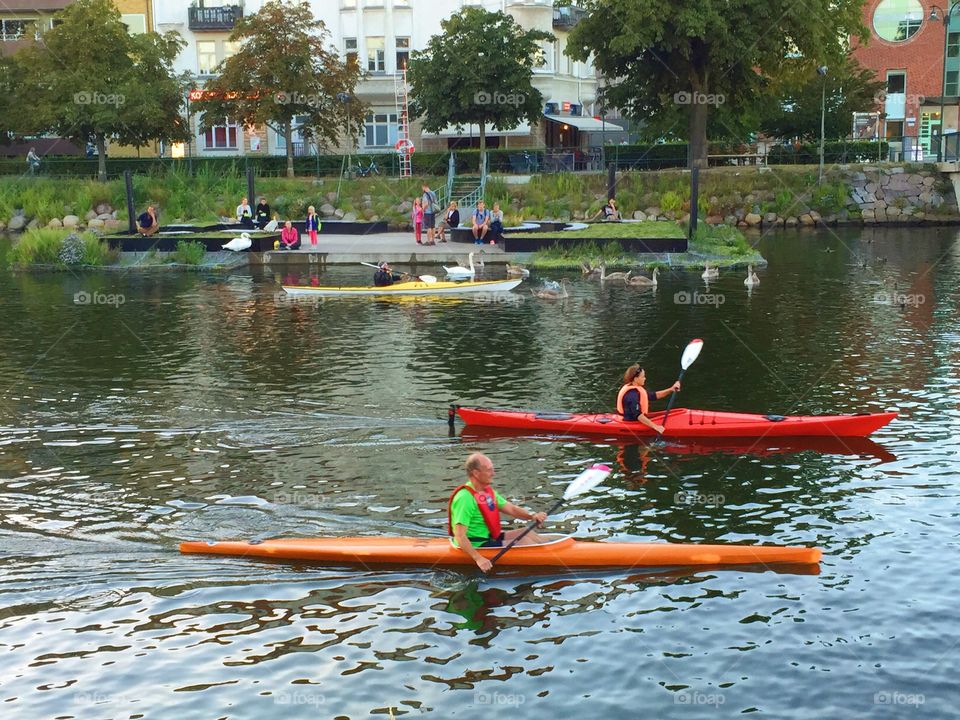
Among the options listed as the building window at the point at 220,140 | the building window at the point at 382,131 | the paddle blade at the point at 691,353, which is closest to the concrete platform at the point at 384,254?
the paddle blade at the point at 691,353

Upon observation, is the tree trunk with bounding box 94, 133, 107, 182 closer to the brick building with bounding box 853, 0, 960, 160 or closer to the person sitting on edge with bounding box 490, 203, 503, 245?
the person sitting on edge with bounding box 490, 203, 503, 245

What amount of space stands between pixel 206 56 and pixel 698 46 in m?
31.0

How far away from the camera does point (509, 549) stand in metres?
12.5

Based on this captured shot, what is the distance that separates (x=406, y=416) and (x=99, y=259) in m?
22.0

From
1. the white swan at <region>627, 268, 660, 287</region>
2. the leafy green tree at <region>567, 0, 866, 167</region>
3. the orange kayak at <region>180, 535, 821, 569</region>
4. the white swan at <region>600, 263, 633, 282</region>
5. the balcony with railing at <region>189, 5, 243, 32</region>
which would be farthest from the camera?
the balcony with railing at <region>189, 5, 243, 32</region>

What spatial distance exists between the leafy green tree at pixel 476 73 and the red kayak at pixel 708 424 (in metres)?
36.6

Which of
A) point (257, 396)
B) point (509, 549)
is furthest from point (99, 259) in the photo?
point (509, 549)

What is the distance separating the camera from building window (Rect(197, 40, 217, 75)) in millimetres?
66500

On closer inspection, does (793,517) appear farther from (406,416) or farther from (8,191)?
(8,191)

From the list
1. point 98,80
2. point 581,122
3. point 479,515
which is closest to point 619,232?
point 479,515

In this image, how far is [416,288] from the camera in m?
30.3

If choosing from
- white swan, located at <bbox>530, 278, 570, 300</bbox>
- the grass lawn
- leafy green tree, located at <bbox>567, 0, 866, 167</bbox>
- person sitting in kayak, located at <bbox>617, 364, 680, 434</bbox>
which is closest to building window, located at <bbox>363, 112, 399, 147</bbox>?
leafy green tree, located at <bbox>567, 0, 866, 167</bbox>

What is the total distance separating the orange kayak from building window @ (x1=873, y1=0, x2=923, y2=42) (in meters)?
61.8

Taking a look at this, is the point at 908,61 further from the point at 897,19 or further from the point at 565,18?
the point at 565,18
